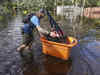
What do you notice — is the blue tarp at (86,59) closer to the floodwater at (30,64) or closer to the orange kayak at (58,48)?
the floodwater at (30,64)

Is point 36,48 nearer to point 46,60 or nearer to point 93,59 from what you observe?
point 46,60

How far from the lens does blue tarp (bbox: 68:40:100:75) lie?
378 cm

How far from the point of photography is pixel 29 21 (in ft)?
15.4

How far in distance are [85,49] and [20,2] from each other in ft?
90.7

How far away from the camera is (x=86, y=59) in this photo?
4602 millimetres

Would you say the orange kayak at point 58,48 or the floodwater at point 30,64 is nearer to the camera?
the floodwater at point 30,64

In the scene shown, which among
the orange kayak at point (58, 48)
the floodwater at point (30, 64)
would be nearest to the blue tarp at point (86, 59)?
the floodwater at point (30, 64)

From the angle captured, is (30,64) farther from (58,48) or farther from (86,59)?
(86,59)

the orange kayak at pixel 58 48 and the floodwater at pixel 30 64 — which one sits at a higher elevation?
the orange kayak at pixel 58 48

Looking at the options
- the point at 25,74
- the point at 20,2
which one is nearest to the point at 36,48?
the point at 25,74

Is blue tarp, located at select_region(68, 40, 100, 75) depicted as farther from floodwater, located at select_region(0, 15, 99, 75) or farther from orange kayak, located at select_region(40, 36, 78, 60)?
orange kayak, located at select_region(40, 36, 78, 60)

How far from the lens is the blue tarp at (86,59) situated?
3.78m

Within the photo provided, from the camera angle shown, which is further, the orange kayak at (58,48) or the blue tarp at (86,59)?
the orange kayak at (58,48)

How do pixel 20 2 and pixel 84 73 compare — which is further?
pixel 20 2
